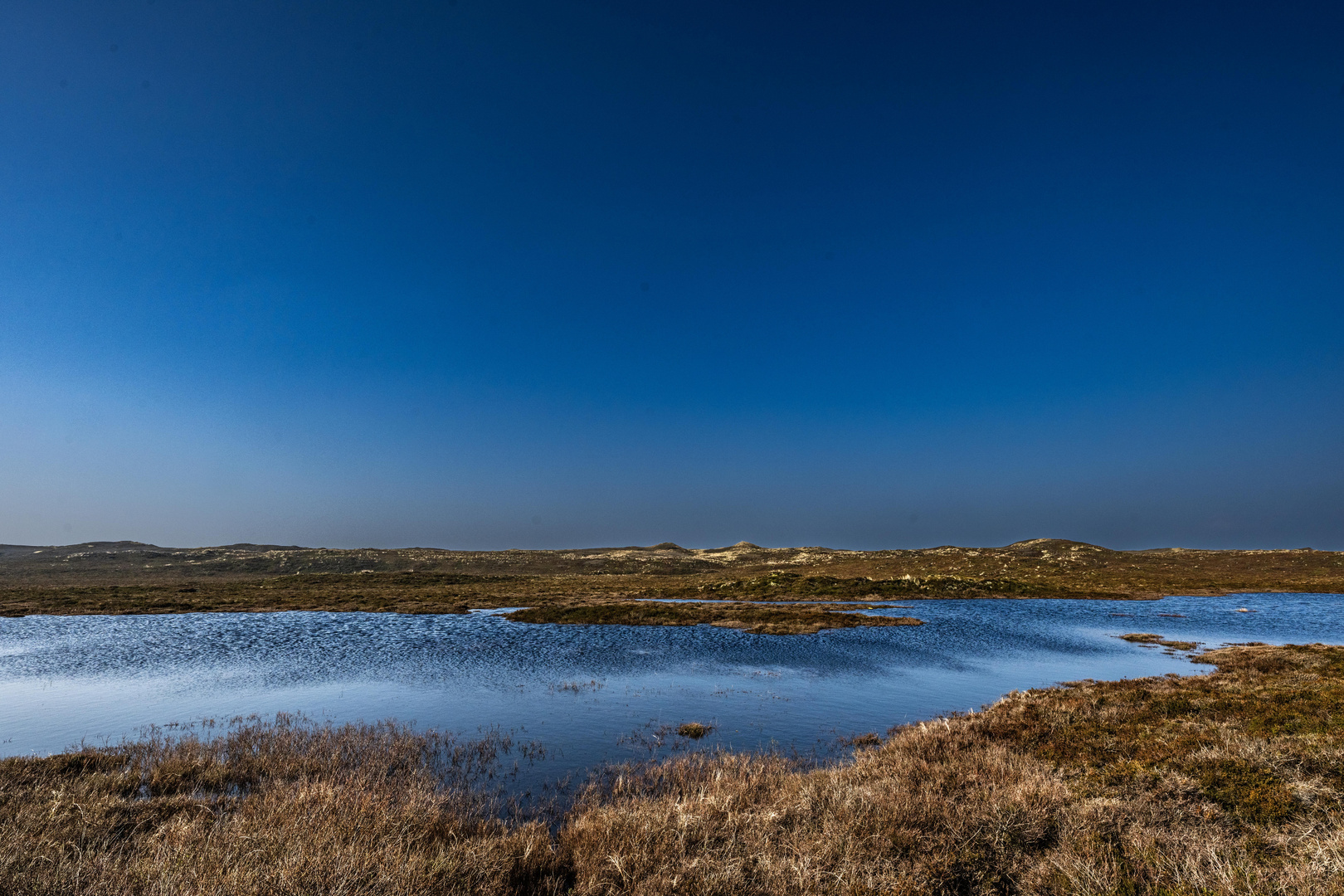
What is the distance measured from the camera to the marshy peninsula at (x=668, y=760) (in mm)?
7645

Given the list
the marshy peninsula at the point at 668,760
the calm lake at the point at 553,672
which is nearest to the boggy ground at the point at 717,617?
the marshy peninsula at the point at 668,760

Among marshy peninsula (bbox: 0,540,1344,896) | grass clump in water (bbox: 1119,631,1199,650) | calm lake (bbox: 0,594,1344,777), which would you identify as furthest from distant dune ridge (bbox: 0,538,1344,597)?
marshy peninsula (bbox: 0,540,1344,896)

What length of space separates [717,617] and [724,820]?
138 feet

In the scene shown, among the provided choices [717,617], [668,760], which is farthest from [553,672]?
[717,617]

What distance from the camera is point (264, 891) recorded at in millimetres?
6488

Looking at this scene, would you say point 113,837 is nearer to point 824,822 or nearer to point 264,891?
point 264,891

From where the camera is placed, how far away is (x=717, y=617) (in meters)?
50.4

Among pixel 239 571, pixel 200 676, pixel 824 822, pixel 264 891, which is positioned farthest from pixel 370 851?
pixel 239 571

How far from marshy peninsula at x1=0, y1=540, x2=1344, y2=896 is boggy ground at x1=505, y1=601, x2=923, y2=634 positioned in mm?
1346

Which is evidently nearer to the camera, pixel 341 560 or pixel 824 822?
pixel 824 822

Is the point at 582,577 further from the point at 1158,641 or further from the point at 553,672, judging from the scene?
the point at 1158,641

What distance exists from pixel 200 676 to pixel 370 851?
1018 inches

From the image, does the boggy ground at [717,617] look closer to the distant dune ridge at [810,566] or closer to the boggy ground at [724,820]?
the distant dune ridge at [810,566]

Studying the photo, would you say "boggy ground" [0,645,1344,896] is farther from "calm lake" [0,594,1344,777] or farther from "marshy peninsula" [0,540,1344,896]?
"calm lake" [0,594,1344,777]
